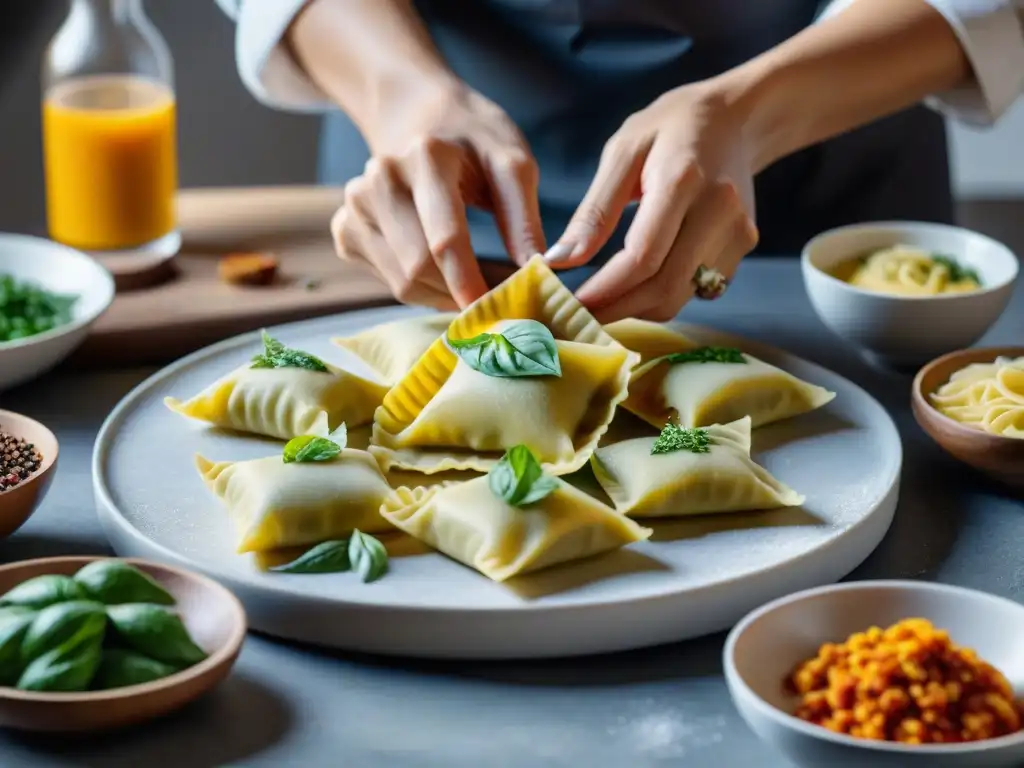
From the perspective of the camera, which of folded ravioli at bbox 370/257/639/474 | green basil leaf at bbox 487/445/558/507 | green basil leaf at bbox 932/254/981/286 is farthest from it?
green basil leaf at bbox 932/254/981/286

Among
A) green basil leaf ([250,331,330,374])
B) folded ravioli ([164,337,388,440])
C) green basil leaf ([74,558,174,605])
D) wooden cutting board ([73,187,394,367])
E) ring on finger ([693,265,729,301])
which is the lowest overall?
wooden cutting board ([73,187,394,367])

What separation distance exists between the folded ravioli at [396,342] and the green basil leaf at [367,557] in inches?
17.6

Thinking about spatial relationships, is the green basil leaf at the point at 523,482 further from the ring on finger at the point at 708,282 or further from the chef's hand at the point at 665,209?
the ring on finger at the point at 708,282

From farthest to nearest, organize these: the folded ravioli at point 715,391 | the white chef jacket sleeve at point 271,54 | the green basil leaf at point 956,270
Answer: the white chef jacket sleeve at point 271,54 < the green basil leaf at point 956,270 < the folded ravioli at point 715,391

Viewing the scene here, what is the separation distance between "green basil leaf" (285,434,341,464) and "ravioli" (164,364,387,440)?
0.16m

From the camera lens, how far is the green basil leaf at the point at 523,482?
61.2 inches

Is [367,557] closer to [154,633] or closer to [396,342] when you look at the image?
[154,633]

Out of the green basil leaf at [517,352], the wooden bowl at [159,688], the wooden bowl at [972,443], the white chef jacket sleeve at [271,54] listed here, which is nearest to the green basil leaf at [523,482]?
the green basil leaf at [517,352]

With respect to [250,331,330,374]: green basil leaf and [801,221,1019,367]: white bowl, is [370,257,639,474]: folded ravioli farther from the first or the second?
[801,221,1019,367]: white bowl

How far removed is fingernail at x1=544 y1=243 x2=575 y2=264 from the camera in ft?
6.37

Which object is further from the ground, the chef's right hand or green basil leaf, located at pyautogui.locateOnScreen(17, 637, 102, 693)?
the chef's right hand

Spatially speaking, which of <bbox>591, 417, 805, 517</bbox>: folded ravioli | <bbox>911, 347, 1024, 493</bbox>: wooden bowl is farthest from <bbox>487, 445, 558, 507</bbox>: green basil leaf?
<bbox>911, 347, 1024, 493</bbox>: wooden bowl

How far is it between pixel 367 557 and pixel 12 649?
0.41 meters

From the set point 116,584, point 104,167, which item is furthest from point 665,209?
point 104,167
